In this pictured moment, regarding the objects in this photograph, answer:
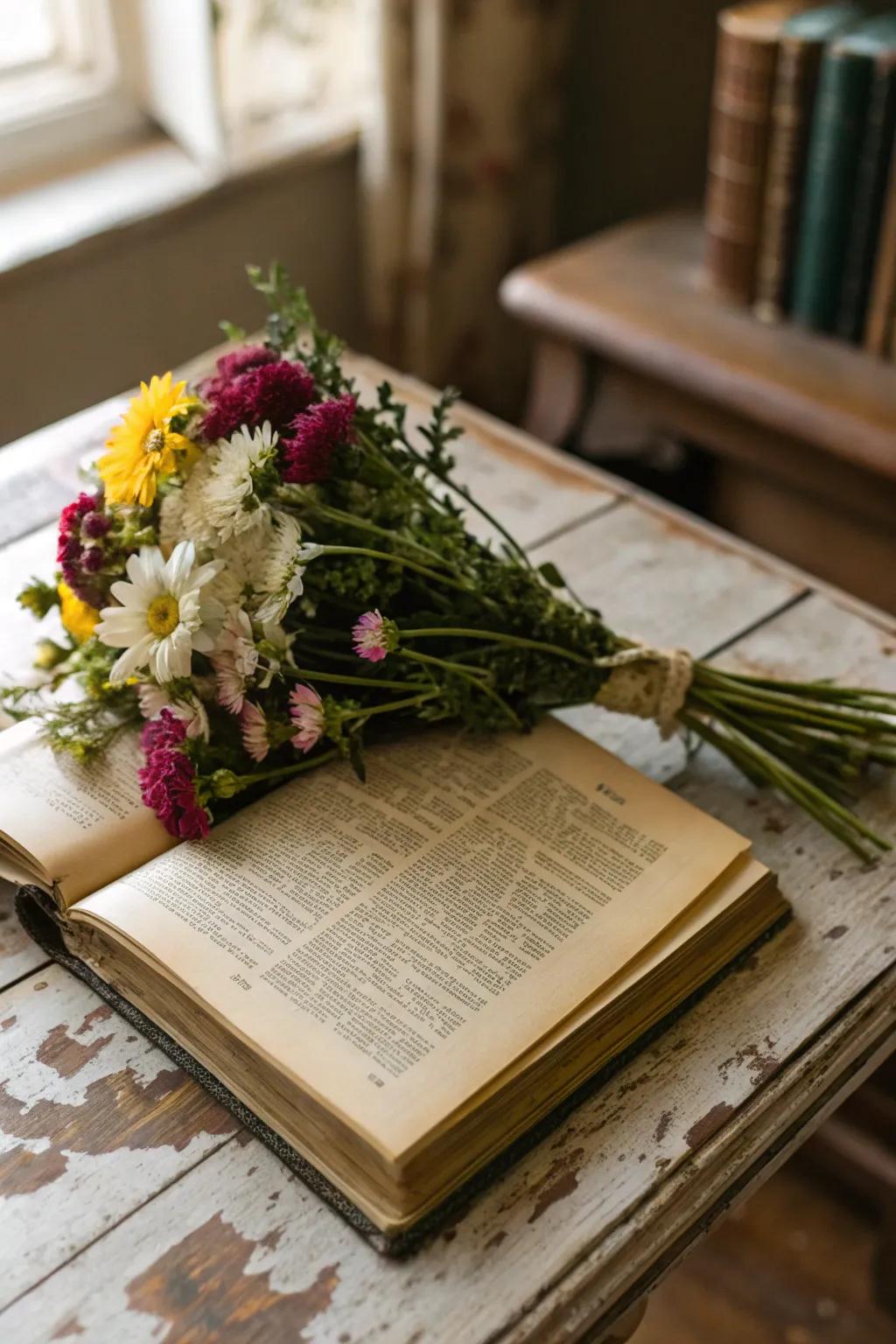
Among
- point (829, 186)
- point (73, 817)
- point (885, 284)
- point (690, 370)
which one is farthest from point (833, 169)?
point (73, 817)

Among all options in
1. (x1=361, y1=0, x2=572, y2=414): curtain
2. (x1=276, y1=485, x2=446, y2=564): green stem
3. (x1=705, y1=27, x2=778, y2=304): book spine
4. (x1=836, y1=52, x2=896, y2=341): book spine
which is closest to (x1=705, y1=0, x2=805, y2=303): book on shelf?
(x1=705, y1=27, x2=778, y2=304): book spine

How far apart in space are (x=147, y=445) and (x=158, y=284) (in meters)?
1.02

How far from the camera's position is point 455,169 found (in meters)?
1.77

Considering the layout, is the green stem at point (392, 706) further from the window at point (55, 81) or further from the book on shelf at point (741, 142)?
the window at point (55, 81)

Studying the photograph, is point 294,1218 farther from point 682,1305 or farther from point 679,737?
point 682,1305

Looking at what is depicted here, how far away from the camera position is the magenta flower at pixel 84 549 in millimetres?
797

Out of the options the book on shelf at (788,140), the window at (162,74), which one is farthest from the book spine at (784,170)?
the window at (162,74)

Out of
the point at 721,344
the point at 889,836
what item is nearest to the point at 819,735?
the point at 889,836

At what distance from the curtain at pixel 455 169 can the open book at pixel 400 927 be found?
1.14 m

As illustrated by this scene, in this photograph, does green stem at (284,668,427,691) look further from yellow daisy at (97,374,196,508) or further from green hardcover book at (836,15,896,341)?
green hardcover book at (836,15,896,341)

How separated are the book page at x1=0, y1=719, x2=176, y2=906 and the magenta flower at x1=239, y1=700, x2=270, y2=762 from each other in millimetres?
74

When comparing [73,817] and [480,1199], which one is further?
[73,817]

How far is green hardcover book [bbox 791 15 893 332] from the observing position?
127 centimetres

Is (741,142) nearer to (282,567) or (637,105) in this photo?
(637,105)
